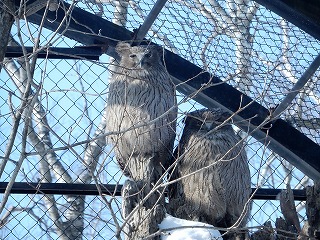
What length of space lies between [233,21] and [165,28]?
68cm

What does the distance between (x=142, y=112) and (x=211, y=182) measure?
0.65m

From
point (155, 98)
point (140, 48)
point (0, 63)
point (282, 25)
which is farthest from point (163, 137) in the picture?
point (0, 63)

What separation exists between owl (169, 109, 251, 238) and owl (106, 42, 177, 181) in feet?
0.53

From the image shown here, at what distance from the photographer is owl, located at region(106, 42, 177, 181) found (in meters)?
5.33

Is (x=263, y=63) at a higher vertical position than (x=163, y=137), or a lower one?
higher

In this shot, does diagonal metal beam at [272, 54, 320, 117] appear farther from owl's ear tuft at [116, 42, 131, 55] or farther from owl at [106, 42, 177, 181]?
owl's ear tuft at [116, 42, 131, 55]

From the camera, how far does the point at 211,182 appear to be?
5.30 meters

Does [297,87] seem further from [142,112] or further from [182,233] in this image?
[182,233]

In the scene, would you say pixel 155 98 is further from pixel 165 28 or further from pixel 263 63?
pixel 263 63

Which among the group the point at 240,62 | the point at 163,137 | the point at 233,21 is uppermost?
the point at 233,21

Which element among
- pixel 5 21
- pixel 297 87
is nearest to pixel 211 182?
pixel 297 87

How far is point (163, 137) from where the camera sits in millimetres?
5434

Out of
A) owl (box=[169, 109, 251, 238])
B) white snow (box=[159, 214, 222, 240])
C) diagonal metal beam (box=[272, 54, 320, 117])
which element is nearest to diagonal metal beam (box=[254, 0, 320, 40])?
diagonal metal beam (box=[272, 54, 320, 117])

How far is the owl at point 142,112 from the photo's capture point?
17.5 feet
